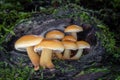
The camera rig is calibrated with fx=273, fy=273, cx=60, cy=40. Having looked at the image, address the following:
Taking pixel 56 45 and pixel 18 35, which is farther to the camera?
pixel 18 35

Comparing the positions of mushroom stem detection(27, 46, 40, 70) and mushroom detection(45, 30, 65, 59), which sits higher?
mushroom detection(45, 30, 65, 59)

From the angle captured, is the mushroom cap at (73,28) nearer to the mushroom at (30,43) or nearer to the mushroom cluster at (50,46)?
the mushroom cluster at (50,46)

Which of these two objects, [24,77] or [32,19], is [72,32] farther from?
[24,77]

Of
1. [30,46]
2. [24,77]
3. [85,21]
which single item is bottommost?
[24,77]

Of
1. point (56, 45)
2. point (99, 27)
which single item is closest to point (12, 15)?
point (56, 45)

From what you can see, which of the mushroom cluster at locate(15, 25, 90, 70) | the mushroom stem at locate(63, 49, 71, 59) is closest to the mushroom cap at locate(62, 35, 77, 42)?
the mushroom cluster at locate(15, 25, 90, 70)

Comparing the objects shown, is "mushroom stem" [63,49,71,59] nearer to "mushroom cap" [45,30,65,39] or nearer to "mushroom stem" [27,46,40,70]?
"mushroom cap" [45,30,65,39]

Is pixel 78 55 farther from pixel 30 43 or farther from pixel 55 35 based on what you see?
pixel 30 43

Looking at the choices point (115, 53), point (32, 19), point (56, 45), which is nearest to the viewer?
point (56, 45)

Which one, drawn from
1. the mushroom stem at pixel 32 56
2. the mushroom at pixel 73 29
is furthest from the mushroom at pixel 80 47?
the mushroom stem at pixel 32 56
